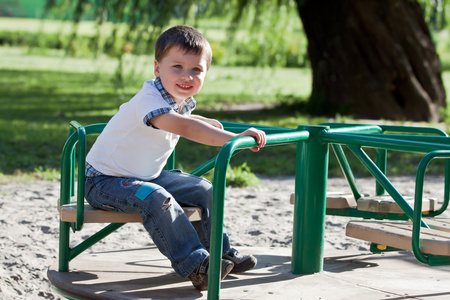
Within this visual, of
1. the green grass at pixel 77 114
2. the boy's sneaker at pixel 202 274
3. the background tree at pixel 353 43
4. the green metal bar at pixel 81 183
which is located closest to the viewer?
the boy's sneaker at pixel 202 274

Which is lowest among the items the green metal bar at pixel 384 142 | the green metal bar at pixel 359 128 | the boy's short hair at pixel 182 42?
the green metal bar at pixel 384 142

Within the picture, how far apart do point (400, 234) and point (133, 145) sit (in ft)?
3.67

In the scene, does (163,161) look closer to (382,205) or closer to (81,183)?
(81,183)

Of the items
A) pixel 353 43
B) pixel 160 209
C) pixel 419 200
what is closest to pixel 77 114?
pixel 353 43

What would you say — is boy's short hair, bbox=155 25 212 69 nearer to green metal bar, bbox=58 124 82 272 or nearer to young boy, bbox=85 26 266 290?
young boy, bbox=85 26 266 290

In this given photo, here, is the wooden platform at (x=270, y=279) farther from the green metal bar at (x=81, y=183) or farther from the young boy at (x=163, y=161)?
the green metal bar at (x=81, y=183)

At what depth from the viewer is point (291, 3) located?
1170 cm

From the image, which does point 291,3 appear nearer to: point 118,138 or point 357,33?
point 357,33

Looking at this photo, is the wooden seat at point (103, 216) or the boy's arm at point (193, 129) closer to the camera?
the boy's arm at point (193, 129)

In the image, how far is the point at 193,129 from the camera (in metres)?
2.66

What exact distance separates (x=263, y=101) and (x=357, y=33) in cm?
353

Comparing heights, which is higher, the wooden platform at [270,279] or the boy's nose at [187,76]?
the boy's nose at [187,76]

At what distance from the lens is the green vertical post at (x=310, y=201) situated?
113 inches

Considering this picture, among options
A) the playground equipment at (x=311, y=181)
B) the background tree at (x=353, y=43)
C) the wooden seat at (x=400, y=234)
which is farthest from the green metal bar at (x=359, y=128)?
the background tree at (x=353, y=43)
